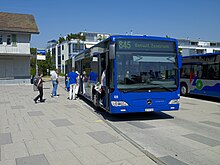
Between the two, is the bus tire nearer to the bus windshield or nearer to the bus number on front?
A: the bus windshield

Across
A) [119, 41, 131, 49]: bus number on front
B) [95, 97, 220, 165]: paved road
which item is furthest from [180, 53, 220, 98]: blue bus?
[119, 41, 131, 49]: bus number on front

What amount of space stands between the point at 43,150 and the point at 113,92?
10.4 feet

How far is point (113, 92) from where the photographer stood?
7.45 metres

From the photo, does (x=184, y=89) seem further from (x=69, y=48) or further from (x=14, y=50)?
(x=69, y=48)

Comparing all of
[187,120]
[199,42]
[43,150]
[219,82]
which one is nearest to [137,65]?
[187,120]

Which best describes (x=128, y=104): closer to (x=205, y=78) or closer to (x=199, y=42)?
(x=205, y=78)

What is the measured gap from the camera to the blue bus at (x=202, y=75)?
13.7 m

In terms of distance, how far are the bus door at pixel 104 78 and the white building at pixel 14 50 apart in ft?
69.4

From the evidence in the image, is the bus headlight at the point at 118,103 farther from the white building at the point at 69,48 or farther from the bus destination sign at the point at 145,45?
the white building at the point at 69,48

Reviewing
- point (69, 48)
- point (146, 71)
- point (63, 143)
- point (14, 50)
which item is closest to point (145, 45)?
point (146, 71)

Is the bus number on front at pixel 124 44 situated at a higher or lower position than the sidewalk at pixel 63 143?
higher

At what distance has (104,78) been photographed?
27.3 ft

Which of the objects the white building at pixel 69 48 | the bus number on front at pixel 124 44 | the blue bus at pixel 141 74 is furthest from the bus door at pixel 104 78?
the white building at pixel 69 48

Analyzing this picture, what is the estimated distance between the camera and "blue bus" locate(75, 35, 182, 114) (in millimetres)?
7473
